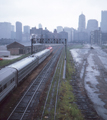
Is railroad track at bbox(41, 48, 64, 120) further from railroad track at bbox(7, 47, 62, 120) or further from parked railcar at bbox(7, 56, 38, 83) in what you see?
parked railcar at bbox(7, 56, 38, 83)

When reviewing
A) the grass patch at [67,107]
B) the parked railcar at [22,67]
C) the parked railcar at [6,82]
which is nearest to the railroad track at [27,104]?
the parked railcar at [6,82]

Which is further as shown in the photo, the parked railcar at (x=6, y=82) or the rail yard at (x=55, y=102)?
the parked railcar at (x=6, y=82)

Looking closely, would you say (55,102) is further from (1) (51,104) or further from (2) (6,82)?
(2) (6,82)

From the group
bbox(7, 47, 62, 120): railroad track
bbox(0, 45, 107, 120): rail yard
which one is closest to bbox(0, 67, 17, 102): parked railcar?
bbox(0, 45, 107, 120): rail yard

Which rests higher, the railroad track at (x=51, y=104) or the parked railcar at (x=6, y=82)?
the parked railcar at (x=6, y=82)

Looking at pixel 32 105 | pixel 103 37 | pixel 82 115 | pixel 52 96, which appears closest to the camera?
pixel 82 115

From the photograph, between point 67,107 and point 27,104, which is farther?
point 27,104

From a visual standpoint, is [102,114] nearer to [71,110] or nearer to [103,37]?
[71,110]

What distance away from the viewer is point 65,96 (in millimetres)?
17062

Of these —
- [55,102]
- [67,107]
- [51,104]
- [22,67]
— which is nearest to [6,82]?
[51,104]

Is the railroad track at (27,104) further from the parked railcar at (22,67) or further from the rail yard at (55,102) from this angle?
the parked railcar at (22,67)

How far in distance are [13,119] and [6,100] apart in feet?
12.8

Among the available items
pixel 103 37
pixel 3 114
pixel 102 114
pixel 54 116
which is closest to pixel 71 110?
pixel 54 116

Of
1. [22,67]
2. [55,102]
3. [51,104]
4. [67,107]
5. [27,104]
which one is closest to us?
[67,107]
